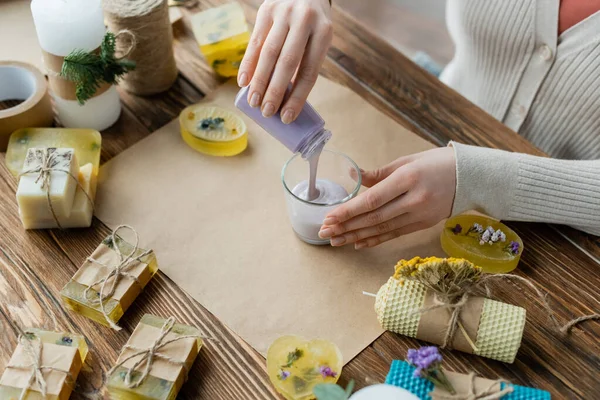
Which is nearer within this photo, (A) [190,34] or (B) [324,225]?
(B) [324,225]

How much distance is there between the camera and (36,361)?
0.72m

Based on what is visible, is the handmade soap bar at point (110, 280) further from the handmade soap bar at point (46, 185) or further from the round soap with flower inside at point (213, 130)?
the round soap with flower inside at point (213, 130)

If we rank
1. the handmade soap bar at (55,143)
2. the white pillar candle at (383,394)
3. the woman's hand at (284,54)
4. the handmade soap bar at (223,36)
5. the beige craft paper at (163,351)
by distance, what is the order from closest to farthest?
the white pillar candle at (383,394), the beige craft paper at (163,351), the woman's hand at (284,54), the handmade soap bar at (55,143), the handmade soap bar at (223,36)

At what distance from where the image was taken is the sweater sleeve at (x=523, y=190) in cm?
90

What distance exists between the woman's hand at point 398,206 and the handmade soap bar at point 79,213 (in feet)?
1.11

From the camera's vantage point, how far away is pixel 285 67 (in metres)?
0.86

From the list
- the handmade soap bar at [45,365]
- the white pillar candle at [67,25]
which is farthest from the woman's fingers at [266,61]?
the handmade soap bar at [45,365]

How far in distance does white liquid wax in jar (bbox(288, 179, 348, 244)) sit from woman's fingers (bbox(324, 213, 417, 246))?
0.10 feet

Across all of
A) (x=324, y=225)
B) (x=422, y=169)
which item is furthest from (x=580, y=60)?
(x=324, y=225)

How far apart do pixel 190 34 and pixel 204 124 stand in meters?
0.25

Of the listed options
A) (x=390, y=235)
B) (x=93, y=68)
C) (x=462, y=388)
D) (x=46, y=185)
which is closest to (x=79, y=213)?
(x=46, y=185)

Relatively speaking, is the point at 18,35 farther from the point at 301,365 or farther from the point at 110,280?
the point at 301,365

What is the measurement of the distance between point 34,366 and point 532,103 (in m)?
0.93

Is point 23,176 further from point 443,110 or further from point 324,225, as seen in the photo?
point 443,110
